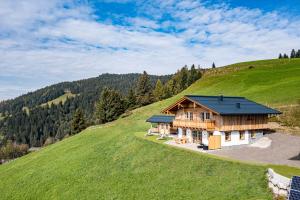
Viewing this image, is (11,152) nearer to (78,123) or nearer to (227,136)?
(78,123)

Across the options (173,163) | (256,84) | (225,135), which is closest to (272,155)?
(225,135)

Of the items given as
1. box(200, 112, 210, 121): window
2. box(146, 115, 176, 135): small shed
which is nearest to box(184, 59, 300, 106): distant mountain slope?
box(146, 115, 176, 135): small shed

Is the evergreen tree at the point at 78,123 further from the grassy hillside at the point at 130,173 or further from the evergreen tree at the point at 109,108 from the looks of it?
the grassy hillside at the point at 130,173

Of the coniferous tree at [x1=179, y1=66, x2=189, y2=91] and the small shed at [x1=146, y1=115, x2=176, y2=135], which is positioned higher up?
the coniferous tree at [x1=179, y1=66, x2=189, y2=91]

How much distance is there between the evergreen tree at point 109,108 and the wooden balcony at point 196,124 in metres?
53.3

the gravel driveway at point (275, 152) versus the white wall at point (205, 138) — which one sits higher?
the white wall at point (205, 138)

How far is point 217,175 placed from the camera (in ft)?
106

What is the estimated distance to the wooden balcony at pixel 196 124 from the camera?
4556 centimetres

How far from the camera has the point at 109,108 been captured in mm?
103312

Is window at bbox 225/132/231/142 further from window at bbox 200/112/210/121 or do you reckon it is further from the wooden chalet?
window at bbox 200/112/210/121

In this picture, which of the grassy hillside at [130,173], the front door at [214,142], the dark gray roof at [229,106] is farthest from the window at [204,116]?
the grassy hillside at [130,173]

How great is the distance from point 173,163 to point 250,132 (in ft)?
54.4

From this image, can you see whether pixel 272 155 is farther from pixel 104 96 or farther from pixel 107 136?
pixel 104 96

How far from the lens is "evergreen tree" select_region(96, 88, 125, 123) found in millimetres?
102938
